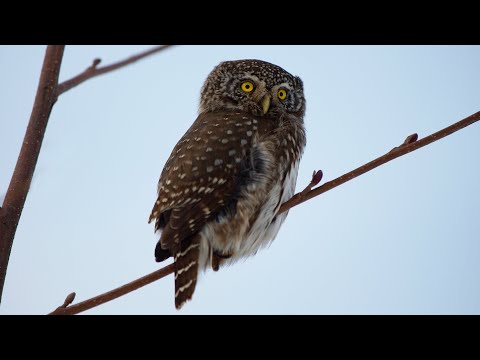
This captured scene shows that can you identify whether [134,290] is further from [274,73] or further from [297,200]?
[274,73]

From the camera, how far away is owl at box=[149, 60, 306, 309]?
3.11 meters

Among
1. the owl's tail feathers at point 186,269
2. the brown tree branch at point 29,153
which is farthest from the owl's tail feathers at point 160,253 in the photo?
the brown tree branch at point 29,153

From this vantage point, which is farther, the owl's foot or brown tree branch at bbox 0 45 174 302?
the owl's foot

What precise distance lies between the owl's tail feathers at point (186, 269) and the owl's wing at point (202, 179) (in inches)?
1.6

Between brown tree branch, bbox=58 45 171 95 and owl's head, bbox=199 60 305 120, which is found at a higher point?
owl's head, bbox=199 60 305 120

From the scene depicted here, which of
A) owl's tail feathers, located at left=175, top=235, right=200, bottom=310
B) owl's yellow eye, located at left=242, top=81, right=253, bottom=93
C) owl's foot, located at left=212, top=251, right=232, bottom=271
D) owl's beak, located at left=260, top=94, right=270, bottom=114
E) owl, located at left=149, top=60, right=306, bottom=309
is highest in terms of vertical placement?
owl's yellow eye, located at left=242, top=81, right=253, bottom=93

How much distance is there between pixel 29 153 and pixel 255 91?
179cm

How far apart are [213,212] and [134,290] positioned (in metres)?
0.84

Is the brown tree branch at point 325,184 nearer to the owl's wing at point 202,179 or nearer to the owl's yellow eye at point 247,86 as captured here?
the owl's wing at point 202,179

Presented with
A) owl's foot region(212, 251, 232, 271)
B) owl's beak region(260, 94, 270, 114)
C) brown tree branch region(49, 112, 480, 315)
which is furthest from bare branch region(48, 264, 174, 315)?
owl's beak region(260, 94, 270, 114)

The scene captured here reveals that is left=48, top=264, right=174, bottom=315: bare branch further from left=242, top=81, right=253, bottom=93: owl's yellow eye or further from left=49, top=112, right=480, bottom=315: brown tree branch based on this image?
left=242, top=81, right=253, bottom=93: owl's yellow eye

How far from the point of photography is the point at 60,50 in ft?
8.58

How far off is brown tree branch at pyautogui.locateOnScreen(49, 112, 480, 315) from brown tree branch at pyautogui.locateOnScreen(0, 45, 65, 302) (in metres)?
0.29
